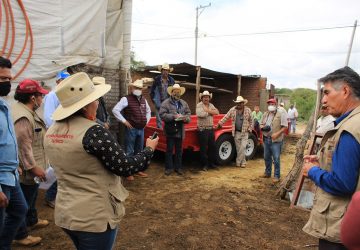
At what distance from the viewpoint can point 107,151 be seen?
1959mm

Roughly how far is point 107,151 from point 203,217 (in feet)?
9.68

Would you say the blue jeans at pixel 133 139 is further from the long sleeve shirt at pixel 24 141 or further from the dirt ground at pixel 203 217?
the long sleeve shirt at pixel 24 141

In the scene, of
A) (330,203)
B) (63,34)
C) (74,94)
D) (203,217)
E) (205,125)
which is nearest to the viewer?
(330,203)

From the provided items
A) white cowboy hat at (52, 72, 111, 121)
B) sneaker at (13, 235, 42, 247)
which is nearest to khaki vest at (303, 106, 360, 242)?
white cowboy hat at (52, 72, 111, 121)

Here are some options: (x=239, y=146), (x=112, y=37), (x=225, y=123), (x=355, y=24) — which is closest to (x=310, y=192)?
(x=239, y=146)

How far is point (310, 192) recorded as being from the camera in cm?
448

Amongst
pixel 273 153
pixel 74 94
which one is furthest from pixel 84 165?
pixel 273 153

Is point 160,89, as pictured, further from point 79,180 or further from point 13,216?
point 79,180

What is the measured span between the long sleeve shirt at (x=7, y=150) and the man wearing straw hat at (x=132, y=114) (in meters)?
3.43

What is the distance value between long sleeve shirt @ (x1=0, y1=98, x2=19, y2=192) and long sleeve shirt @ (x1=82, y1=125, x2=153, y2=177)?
92 centimetres

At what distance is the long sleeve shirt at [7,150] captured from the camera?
2430 mm

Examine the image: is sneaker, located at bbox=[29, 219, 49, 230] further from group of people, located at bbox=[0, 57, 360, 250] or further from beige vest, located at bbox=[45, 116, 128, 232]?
beige vest, located at bbox=[45, 116, 128, 232]

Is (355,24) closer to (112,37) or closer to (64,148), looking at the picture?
(112,37)

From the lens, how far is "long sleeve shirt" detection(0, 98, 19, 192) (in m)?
2.43
